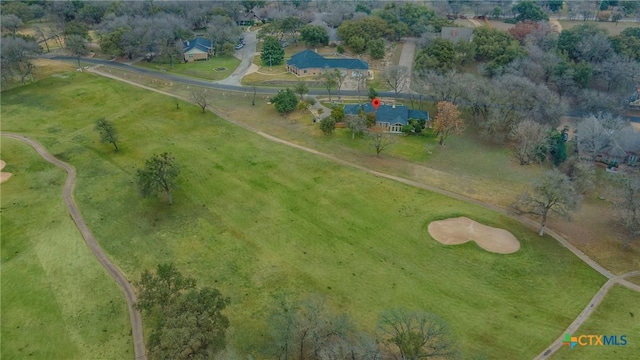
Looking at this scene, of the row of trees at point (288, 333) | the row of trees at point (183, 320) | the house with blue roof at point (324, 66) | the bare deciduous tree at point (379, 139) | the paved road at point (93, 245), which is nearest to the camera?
the row of trees at point (183, 320)

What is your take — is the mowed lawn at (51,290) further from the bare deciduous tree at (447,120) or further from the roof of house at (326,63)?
the roof of house at (326,63)

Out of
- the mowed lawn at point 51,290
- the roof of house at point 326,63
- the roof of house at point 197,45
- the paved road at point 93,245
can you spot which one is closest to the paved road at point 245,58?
the roof of house at point 197,45

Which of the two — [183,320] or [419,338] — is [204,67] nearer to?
[183,320]

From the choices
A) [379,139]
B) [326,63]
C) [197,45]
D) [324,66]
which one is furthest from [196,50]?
[379,139]

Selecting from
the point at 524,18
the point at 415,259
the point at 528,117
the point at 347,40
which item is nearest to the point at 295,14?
the point at 347,40

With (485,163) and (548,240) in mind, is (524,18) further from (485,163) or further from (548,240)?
(548,240)

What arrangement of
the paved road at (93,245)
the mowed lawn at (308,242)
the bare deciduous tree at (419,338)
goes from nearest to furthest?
the bare deciduous tree at (419,338), the paved road at (93,245), the mowed lawn at (308,242)

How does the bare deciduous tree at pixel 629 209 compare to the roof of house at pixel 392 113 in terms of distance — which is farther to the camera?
the roof of house at pixel 392 113
